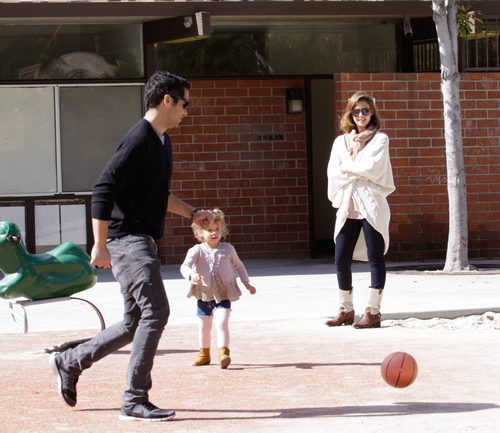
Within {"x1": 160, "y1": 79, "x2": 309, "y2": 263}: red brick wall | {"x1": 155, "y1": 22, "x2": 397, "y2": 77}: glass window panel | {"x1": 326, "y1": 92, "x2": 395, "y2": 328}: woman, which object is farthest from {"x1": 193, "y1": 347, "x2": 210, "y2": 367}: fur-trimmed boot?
{"x1": 155, "y1": 22, "x2": 397, "y2": 77}: glass window panel

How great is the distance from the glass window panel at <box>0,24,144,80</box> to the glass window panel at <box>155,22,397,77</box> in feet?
1.54

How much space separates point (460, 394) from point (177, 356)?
2767 mm

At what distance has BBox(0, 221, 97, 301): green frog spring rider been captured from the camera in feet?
33.2

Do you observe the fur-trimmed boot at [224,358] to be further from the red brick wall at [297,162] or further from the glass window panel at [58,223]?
the glass window panel at [58,223]

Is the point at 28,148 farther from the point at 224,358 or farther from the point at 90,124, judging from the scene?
the point at 224,358

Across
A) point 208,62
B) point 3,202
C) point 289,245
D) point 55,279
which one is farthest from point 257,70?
point 55,279

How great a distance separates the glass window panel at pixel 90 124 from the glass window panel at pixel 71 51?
25 centimetres

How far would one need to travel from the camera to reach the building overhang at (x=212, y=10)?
56.5 feet

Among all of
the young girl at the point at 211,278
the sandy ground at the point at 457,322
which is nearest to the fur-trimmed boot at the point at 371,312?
the sandy ground at the point at 457,322

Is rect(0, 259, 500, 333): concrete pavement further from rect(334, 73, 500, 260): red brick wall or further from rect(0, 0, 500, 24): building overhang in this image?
rect(0, 0, 500, 24): building overhang

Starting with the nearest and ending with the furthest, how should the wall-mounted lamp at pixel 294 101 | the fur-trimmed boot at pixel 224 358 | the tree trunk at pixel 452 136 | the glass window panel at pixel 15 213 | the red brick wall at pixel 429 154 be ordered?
the fur-trimmed boot at pixel 224 358 → the tree trunk at pixel 452 136 → the red brick wall at pixel 429 154 → the glass window panel at pixel 15 213 → the wall-mounted lamp at pixel 294 101

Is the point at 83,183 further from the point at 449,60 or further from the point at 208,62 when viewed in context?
the point at 449,60

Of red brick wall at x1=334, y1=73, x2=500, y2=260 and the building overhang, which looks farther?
red brick wall at x1=334, y1=73, x2=500, y2=260

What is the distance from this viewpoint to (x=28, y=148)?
1891 cm
